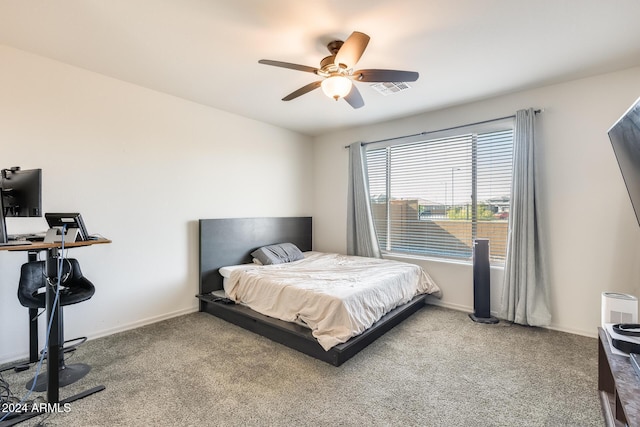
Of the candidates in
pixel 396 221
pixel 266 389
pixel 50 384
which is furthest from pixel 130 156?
pixel 396 221

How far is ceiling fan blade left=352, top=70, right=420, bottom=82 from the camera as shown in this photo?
2143 millimetres

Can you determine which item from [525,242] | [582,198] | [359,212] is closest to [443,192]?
[525,242]

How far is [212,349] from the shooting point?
→ 8.44 ft

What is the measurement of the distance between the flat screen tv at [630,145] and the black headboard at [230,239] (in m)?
3.64

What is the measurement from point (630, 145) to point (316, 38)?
204 cm

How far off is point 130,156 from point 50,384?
6.83ft

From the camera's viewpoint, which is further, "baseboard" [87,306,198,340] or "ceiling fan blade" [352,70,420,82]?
"baseboard" [87,306,198,340]

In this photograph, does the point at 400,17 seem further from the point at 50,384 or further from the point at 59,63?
the point at 50,384

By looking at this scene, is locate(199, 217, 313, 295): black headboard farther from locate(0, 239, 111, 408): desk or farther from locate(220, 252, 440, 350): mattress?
locate(0, 239, 111, 408): desk

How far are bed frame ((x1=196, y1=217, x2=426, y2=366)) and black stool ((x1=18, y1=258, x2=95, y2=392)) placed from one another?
1261mm

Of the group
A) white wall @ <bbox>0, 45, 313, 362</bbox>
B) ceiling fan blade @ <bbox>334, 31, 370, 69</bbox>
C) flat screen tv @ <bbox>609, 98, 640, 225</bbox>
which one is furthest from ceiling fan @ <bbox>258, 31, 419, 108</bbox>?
white wall @ <bbox>0, 45, 313, 362</bbox>

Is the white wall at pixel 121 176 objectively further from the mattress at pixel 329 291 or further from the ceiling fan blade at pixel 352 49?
the ceiling fan blade at pixel 352 49

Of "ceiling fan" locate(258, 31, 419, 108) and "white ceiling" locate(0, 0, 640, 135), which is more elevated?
"white ceiling" locate(0, 0, 640, 135)

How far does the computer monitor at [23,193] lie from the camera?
1836 mm
